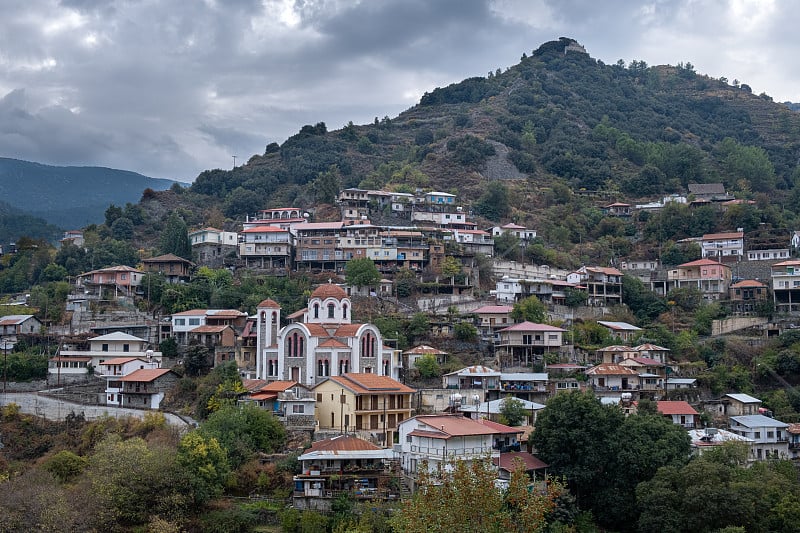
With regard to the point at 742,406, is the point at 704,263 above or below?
above

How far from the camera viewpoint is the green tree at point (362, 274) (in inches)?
2596

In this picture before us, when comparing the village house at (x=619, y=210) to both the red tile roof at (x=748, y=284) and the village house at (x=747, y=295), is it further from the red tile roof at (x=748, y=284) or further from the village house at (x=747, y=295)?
the red tile roof at (x=748, y=284)

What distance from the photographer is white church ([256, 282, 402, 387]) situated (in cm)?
5191

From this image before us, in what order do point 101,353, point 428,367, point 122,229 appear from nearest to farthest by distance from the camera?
point 428,367, point 101,353, point 122,229

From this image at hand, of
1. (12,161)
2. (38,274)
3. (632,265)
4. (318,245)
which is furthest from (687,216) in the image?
(12,161)

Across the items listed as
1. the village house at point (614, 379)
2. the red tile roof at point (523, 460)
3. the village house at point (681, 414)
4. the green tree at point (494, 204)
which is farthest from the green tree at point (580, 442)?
the green tree at point (494, 204)

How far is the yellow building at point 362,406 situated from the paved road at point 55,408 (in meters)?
9.22

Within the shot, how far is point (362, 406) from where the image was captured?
46250 mm

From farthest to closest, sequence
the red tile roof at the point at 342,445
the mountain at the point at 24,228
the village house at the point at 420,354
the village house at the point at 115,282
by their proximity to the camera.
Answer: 1. the mountain at the point at 24,228
2. the village house at the point at 115,282
3. the village house at the point at 420,354
4. the red tile roof at the point at 342,445

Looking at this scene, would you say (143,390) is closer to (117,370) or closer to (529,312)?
(117,370)

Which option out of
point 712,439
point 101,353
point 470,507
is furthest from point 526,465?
point 101,353

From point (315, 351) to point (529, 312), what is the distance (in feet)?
57.5

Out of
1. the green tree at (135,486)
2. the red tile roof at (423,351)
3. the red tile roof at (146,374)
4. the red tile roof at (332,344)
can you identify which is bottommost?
the green tree at (135,486)

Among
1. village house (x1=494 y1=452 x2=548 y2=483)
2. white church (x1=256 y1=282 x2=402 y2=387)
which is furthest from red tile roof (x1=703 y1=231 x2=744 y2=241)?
village house (x1=494 y1=452 x2=548 y2=483)
